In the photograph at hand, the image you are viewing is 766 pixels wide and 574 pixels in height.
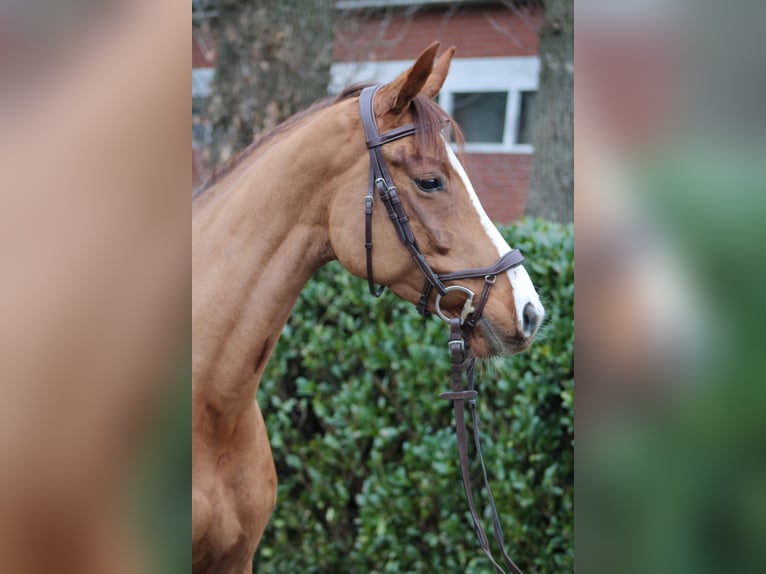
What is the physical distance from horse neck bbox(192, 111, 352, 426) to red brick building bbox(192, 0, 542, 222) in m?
6.87

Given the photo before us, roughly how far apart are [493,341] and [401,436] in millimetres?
1874

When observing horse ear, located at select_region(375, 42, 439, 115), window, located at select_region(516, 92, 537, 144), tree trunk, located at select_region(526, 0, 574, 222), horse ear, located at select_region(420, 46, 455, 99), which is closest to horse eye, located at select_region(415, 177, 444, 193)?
horse ear, located at select_region(375, 42, 439, 115)

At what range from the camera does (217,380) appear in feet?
6.95

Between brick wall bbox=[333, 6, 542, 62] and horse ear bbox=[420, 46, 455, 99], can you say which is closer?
horse ear bbox=[420, 46, 455, 99]

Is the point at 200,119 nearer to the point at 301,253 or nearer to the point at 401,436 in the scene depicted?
the point at 401,436

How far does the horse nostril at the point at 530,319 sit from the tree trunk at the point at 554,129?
4091 millimetres

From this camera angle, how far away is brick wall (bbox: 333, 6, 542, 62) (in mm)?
9102

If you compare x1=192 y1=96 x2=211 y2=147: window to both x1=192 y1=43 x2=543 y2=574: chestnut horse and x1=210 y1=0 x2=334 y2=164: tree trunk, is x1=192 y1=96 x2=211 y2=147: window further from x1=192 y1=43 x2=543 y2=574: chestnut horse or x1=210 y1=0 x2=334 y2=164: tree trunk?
x1=192 y1=43 x2=543 y2=574: chestnut horse
